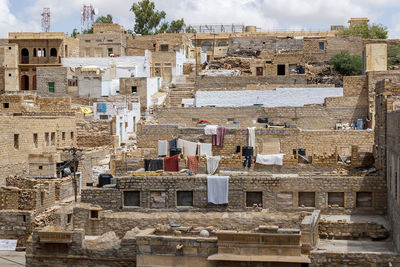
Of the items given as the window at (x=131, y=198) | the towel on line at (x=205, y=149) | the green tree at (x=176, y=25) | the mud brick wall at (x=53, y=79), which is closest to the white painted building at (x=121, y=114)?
the mud brick wall at (x=53, y=79)

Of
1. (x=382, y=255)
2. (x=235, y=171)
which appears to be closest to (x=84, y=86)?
(x=235, y=171)

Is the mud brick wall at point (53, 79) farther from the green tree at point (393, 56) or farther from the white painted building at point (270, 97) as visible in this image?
the green tree at point (393, 56)

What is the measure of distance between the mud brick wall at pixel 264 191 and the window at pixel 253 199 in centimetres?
13

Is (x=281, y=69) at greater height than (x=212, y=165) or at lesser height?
greater

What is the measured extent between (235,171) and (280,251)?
31.3ft

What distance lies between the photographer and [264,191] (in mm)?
22078

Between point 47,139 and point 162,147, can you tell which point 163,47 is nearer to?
point 47,139

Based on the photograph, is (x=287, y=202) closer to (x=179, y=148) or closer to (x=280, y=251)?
(x=280, y=251)

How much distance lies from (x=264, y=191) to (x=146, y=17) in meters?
55.7

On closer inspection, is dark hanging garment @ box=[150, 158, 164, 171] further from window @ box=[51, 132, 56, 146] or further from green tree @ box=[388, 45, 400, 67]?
green tree @ box=[388, 45, 400, 67]

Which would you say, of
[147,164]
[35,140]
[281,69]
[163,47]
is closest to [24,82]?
[163,47]

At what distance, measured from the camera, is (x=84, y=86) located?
45.1 metres

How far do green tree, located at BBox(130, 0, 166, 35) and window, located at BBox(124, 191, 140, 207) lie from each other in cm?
5453

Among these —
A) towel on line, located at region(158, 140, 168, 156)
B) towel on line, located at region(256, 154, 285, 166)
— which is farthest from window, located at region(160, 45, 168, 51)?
towel on line, located at region(256, 154, 285, 166)
